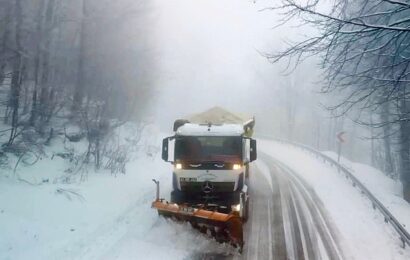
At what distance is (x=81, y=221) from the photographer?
11.4 m

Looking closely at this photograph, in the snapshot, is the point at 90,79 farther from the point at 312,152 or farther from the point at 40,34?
the point at 312,152

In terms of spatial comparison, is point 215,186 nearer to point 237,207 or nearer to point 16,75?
point 237,207

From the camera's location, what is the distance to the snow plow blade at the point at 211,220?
9.95 metres

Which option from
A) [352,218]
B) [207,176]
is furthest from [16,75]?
[352,218]

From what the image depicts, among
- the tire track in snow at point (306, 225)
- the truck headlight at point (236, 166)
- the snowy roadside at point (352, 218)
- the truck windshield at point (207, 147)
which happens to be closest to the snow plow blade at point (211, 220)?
the tire track in snow at point (306, 225)

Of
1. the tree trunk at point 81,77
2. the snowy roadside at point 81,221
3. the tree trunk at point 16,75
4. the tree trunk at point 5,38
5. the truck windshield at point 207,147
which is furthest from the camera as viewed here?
the tree trunk at point 81,77

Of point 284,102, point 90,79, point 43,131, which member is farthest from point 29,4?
point 284,102

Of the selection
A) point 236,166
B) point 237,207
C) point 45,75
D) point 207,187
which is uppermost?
point 45,75

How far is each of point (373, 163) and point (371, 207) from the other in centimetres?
3727

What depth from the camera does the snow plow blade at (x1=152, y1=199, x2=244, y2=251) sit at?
9.95 metres

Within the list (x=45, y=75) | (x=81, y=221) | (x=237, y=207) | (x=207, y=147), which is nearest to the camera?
(x=237, y=207)

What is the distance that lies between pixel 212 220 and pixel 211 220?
3cm

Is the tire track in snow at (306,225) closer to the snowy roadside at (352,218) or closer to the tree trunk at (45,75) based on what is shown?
the snowy roadside at (352,218)

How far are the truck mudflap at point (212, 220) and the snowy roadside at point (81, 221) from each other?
0.28 metres
